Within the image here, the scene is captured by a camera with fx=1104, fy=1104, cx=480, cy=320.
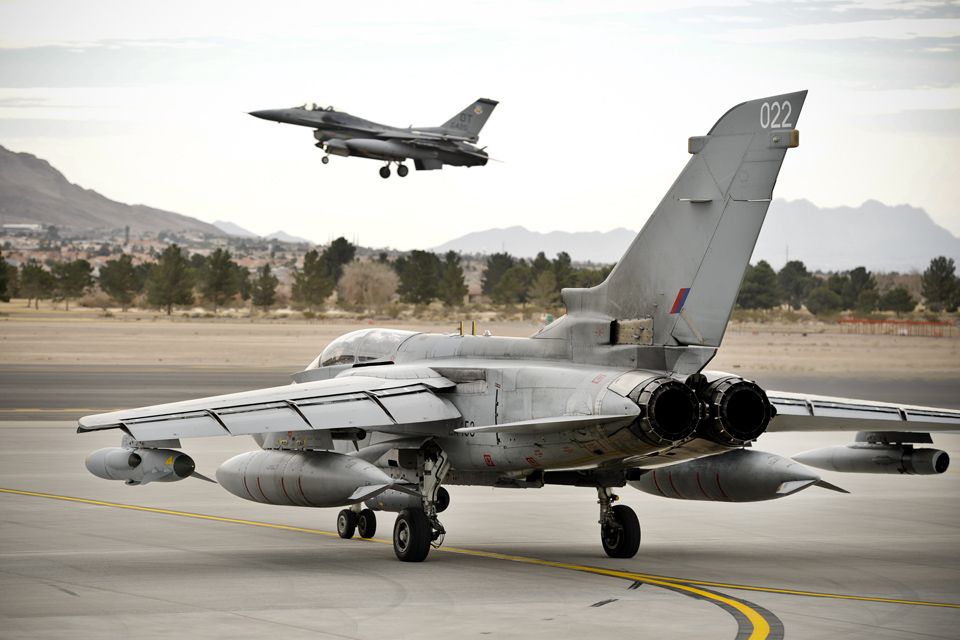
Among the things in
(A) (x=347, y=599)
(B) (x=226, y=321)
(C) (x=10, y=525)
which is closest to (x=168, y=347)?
(B) (x=226, y=321)

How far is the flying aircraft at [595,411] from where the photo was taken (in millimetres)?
11969

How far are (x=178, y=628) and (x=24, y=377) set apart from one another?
3997 centimetres

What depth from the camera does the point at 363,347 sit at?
15.8 m

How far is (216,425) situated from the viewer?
12.3m

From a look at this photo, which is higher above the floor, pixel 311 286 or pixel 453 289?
pixel 453 289

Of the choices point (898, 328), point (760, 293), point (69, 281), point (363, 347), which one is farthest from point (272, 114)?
point (760, 293)

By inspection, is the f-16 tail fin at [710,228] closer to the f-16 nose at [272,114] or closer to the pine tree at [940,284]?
the f-16 nose at [272,114]

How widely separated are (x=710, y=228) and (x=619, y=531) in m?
3.98

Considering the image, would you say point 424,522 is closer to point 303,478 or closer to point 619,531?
point 303,478

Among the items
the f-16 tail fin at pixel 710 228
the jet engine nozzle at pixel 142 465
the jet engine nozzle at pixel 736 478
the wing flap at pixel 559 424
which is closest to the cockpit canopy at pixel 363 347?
the jet engine nozzle at pixel 142 465

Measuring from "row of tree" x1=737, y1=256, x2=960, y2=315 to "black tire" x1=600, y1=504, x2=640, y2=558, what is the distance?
135084 mm

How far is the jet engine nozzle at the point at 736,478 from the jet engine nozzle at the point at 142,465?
563cm

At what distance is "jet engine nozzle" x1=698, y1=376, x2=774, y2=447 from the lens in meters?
11.7

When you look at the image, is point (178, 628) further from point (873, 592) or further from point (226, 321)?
point (226, 321)
